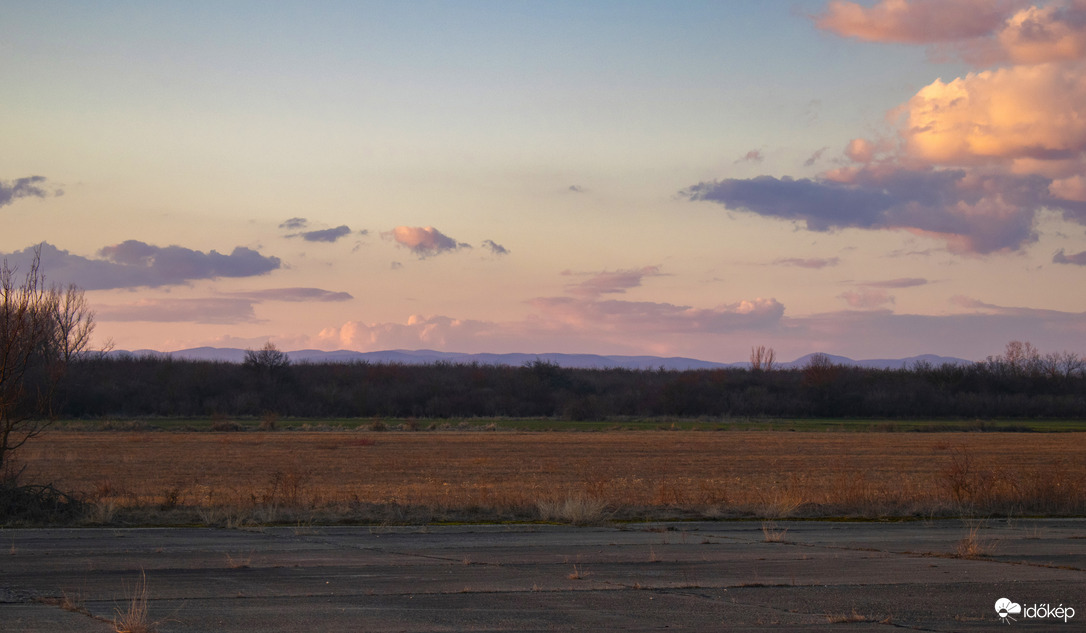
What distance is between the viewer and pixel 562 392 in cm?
11894

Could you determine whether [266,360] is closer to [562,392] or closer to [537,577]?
[562,392]

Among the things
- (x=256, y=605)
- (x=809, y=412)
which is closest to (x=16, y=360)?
(x=256, y=605)

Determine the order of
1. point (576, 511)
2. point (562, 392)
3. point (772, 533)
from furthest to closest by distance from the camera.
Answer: point (562, 392) → point (576, 511) → point (772, 533)

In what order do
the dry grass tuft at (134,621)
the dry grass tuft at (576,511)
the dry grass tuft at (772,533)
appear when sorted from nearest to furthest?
the dry grass tuft at (134,621), the dry grass tuft at (772,533), the dry grass tuft at (576,511)

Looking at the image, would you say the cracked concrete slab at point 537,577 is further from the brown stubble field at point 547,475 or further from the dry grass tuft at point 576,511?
the brown stubble field at point 547,475
